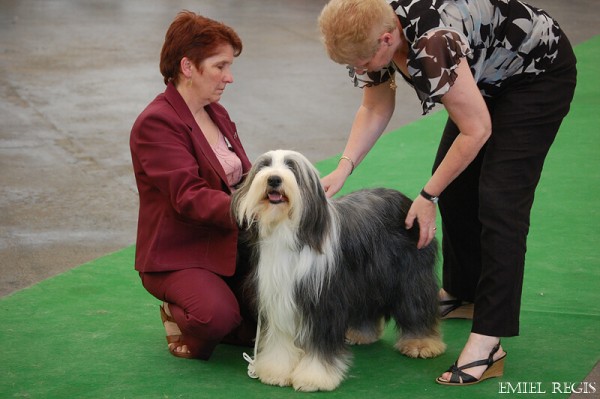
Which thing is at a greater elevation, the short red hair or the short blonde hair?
the short blonde hair

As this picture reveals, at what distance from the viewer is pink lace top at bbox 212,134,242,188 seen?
356 centimetres

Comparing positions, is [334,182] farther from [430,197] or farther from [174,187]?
[174,187]

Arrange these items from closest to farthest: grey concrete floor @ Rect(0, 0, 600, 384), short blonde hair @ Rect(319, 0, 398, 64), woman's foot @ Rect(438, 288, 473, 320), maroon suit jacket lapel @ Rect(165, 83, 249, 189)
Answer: short blonde hair @ Rect(319, 0, 398, 64) → maroon suit jacket lapel @ Rect(165, 83, 249, 189) → woman's foot @ Rect(438, 288, 473, 320) → grey concrete floor @ Rect(0, 0, 600, 384)

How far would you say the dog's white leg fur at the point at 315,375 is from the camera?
314cm

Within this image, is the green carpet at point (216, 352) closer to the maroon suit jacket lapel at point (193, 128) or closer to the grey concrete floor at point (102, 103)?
the grey concrete floor at point (102, 103)

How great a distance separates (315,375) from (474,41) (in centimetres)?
119

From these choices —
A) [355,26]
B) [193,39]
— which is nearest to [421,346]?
[355,26]

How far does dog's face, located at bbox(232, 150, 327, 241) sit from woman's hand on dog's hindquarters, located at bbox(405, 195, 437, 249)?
1.21ft

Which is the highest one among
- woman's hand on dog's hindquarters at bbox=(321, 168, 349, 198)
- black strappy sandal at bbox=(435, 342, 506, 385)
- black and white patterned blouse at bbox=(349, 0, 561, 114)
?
black and white patterned blouse at bbox=(349, 0, 561, 114)

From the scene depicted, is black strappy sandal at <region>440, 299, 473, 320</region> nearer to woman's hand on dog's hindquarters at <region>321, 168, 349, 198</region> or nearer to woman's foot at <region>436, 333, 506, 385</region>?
woman's foot at <region>436, 333, 506, 385</region>

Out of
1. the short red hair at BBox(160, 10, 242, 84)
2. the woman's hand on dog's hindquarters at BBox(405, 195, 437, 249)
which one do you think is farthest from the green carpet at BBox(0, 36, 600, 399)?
the short red hair at BBox(160, 10, 242, 84)

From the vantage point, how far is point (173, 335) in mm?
3568

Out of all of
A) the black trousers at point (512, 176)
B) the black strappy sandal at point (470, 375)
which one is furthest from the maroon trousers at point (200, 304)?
the black trousers at point (512, 176)

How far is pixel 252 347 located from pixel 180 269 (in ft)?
1.41
